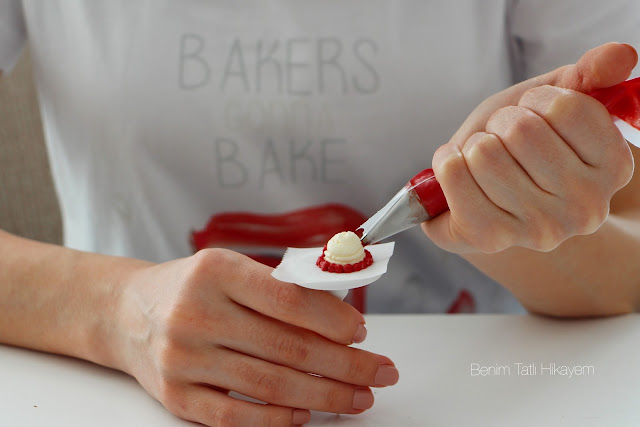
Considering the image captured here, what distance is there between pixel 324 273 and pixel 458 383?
15 cm


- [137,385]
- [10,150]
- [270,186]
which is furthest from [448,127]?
[10,150]

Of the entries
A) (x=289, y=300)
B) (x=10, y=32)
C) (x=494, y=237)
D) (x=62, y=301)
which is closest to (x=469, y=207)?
(x=494, y=237)

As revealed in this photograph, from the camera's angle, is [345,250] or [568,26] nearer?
[345,250]

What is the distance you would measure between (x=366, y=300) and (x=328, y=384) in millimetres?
332

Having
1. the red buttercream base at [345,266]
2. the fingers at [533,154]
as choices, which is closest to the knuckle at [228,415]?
the red buttercream base at [345,266]

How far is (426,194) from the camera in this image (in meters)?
0.45

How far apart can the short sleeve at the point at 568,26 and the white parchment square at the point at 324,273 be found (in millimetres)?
342

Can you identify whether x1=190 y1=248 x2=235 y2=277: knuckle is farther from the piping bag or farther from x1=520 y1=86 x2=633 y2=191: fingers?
x1=520 y1=86 x2=633 y2=191: fingers

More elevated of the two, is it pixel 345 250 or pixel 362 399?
pixel 345 250

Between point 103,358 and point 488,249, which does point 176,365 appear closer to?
point 103,358

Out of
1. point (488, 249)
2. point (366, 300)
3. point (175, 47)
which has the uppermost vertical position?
point (175, 47)

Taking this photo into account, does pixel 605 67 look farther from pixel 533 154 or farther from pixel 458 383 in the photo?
pixel 458 383

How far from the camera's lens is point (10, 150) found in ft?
3.69

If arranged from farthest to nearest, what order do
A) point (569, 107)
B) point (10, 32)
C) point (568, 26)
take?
point (10, 32) → point (568, 26) → point (569, 107)
